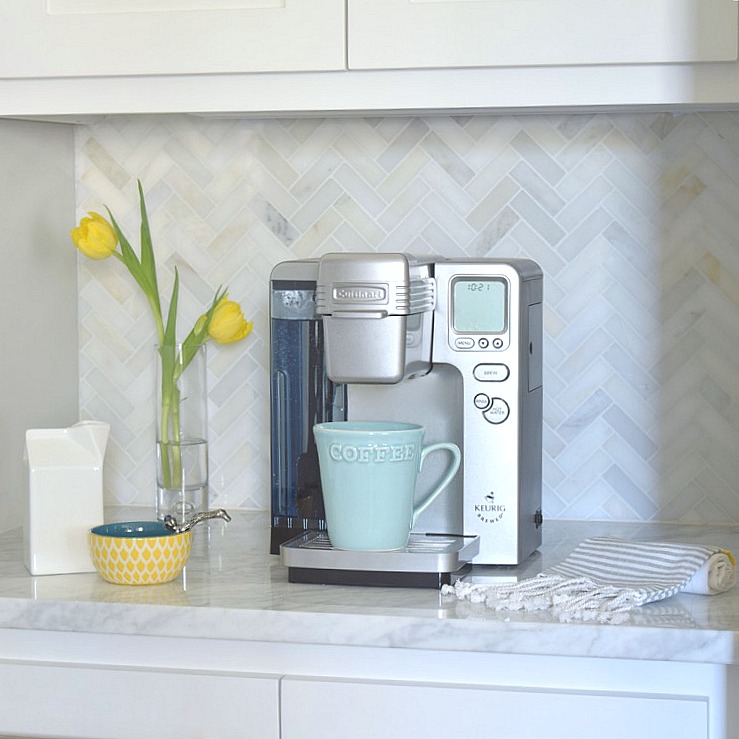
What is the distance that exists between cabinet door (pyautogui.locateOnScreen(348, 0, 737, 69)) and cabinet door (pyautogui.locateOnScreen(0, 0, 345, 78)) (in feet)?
0.17

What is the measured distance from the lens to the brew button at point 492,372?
1434 millimetres

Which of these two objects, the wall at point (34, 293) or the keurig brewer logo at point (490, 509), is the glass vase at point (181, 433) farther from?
the keurig brewer logo at point (490, 509)

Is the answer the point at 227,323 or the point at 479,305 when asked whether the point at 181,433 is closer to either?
the point at 227,323

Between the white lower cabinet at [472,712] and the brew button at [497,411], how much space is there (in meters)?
0.32

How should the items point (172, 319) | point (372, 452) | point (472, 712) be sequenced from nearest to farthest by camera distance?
1. point (472, 712)
2. point (372, 452)
3. point (172, 319)

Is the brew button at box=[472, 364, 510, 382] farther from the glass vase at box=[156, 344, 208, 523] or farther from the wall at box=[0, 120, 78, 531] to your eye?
the wall at box=[0, 120, 78, 531]

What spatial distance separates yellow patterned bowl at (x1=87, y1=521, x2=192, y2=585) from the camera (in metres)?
1.38

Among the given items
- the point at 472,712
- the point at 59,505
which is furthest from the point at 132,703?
the point at 472,712

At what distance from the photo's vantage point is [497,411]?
4.72ft

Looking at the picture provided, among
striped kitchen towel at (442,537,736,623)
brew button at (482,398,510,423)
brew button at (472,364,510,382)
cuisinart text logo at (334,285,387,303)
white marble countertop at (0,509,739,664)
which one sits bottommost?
white marble countertop at (0,509,739,664)

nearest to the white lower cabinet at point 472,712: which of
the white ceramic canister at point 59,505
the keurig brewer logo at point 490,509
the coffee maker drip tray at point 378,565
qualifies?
the coffee maker drip tray at point 378,565

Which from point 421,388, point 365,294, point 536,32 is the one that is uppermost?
point 536,32

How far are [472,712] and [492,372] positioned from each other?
392 mm

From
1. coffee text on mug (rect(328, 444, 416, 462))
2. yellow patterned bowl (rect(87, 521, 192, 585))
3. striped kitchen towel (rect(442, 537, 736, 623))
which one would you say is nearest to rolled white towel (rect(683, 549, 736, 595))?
striped kitchen towel (rect(442, 537, 736, 623))
